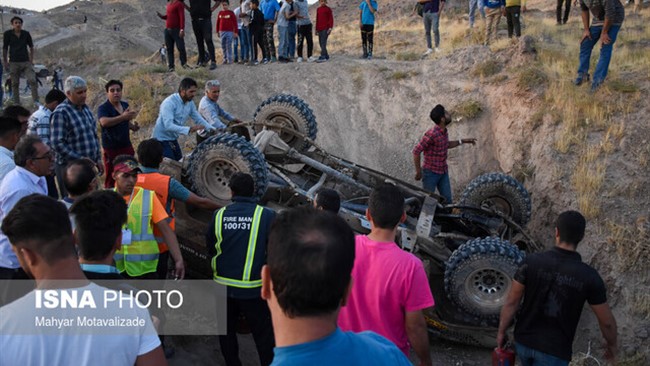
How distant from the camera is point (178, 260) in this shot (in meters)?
4.65

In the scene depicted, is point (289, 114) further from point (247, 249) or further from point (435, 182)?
point (247, 249)

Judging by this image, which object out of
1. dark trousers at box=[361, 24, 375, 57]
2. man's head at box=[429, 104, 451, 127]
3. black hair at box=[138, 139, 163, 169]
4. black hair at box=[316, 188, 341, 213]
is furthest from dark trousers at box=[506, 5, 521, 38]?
black hair at box=[138, 139, 163, 169]

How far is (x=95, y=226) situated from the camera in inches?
116

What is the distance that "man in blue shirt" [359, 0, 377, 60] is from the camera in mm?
15422

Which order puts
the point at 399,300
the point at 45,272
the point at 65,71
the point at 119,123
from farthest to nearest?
the point at 65,71 → the point at 119,123 → the point at 399,300 → the point at 45,272

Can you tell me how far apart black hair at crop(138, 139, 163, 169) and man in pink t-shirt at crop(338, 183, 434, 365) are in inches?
94.0

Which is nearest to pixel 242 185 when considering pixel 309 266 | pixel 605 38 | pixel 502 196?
pixel 309 266

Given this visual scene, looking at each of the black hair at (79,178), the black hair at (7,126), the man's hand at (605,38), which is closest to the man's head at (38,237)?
the black hair at (79,178)

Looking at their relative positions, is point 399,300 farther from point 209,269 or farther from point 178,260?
point 209,269

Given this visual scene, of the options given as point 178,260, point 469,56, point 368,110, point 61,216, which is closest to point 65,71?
point 368,110

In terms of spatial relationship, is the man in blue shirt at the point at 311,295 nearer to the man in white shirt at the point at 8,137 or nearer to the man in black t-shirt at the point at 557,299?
the man in black t-shirt at the point at 557,299

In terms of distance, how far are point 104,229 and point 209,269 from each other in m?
3.36

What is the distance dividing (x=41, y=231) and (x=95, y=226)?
1.28 ft

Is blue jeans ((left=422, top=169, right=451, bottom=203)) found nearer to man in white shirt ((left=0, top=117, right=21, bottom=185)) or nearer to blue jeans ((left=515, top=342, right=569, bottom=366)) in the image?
blue jeans ((left=515, top=342, right=569, bottom=366))
